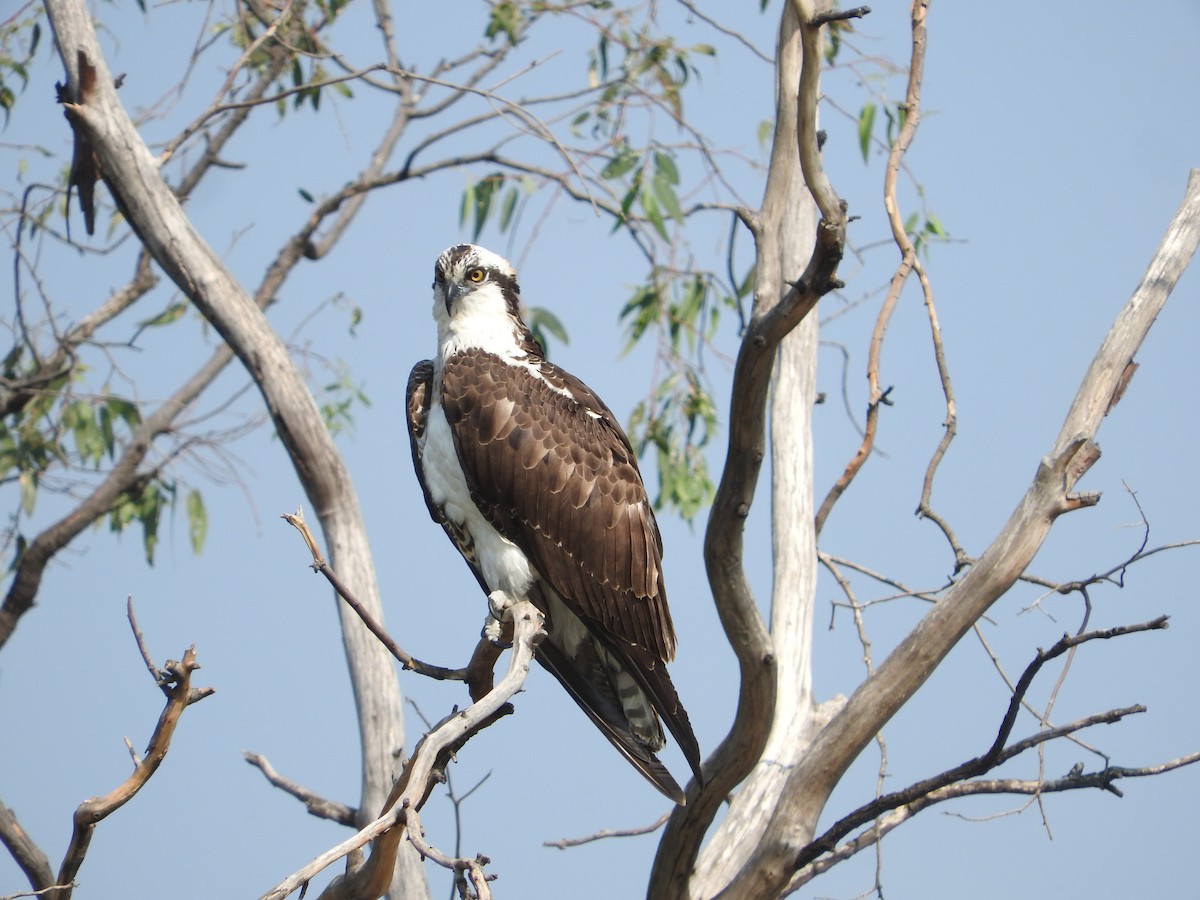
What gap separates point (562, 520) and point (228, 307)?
2.02 m

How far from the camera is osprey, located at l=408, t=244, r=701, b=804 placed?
3572 millimetres

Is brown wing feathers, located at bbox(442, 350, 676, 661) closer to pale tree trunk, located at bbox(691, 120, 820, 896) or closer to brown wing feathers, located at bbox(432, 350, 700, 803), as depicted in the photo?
brown wing feathers, located at bbox(432, 350, 700, 803)

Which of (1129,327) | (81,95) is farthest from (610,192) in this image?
(1129,327)

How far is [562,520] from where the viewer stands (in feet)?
11.8

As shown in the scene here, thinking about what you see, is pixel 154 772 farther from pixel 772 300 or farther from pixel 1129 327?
pixel 1129 327

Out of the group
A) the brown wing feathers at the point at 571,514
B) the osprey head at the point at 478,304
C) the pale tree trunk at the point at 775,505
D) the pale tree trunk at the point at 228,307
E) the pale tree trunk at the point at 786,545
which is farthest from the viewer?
the pale tree trunk at the point at 228,307

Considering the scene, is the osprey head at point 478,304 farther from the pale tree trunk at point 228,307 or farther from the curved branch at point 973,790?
the curved branch at point 973,790

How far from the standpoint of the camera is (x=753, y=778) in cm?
397

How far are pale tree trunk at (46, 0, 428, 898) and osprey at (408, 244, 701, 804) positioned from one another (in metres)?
1.19

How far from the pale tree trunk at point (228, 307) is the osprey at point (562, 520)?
1.19 metres

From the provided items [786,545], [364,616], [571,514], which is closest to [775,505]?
[786,545]

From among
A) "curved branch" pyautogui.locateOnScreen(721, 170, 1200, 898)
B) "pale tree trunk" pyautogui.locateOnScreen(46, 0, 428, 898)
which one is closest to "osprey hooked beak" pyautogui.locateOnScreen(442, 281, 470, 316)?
"pale tree trunk" pyautogui.locateOnScreen(46, 0, 428, 898)

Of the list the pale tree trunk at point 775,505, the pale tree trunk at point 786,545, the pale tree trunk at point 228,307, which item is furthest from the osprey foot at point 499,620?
the pale tree trunk at point 228,307

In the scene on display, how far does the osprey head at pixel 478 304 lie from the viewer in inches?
153
